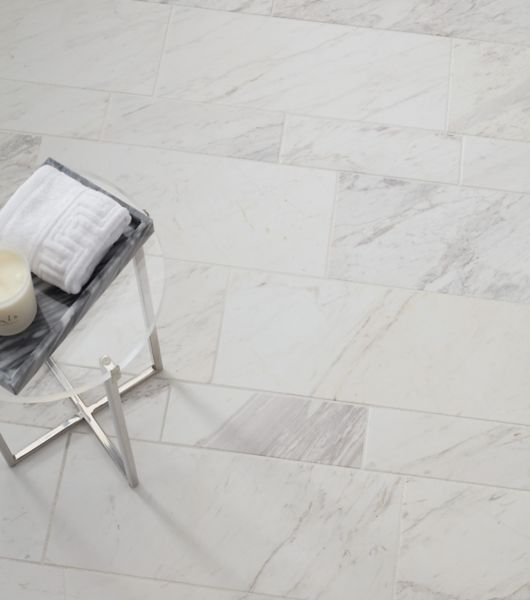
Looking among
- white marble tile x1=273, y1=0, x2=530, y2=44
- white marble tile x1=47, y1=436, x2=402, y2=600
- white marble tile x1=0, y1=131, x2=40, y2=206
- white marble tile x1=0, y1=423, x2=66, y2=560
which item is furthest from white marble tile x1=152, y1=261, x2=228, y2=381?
white marble tile x1=273, y1=0, x2=530, y2=44

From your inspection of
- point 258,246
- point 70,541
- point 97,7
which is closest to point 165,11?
point 97,7

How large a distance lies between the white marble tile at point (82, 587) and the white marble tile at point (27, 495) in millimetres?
31

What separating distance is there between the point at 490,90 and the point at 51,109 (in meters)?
0.99

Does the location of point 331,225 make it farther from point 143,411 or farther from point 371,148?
point 143,411

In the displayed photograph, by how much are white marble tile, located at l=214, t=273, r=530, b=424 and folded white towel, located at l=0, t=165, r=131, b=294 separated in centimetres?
58

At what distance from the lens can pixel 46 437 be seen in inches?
67.0

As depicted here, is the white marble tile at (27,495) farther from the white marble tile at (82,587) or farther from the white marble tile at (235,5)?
the white marble tile at (235,5)

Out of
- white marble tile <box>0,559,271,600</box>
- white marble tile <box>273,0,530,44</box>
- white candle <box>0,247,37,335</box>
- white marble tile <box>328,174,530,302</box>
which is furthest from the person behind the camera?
white marble tile <box>273,0,530,44</box>

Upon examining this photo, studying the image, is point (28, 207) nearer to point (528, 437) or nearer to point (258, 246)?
point (258, 246)

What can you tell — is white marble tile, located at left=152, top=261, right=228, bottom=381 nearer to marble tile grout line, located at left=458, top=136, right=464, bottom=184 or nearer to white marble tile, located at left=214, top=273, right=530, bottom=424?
white marble tile, located at left=214, top=273, right=530, bottom=424

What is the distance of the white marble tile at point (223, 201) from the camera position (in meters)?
1.91

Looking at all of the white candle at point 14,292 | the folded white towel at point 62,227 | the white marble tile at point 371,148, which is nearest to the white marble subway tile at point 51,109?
the white marble tile at point 371,148

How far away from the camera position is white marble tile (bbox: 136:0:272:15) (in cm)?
218

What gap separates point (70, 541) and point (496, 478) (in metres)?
0.79
